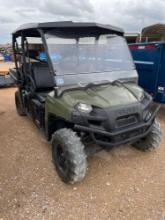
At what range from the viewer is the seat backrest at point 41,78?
3.80 meters

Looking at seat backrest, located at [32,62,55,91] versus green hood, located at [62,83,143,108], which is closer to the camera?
green hood, located at [62,83,143,108]

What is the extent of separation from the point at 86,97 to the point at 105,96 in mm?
246

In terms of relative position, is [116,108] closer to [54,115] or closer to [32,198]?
[54,115]

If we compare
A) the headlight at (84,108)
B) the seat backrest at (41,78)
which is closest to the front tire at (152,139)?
the headlight at (84,108)

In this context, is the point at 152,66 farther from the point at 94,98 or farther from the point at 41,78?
the point at 94,98

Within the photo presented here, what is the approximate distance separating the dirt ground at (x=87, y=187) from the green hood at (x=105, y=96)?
1079 mm

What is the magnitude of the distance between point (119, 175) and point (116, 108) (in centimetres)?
105

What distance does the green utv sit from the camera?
257 centimetres

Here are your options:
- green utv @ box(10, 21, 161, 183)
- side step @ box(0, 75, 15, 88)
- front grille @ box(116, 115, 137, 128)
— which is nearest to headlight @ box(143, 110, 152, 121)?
green utv @ box(10, 21, 161, 183)

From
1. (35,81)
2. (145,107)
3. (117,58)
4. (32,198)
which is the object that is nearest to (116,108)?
(145,107)

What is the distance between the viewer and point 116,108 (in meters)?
2.56

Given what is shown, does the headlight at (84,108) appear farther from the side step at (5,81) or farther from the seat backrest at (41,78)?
the side step at (5,81)

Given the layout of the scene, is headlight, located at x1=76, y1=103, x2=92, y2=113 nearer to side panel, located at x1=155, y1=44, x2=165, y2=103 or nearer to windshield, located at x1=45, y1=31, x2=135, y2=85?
windshield, located at x1=45, y1=31, x2=135, y2=85

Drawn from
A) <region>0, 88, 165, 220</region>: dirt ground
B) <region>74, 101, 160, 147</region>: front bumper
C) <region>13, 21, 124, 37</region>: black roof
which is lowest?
<region>0, 88, 165, 220</region>: dirt ground
